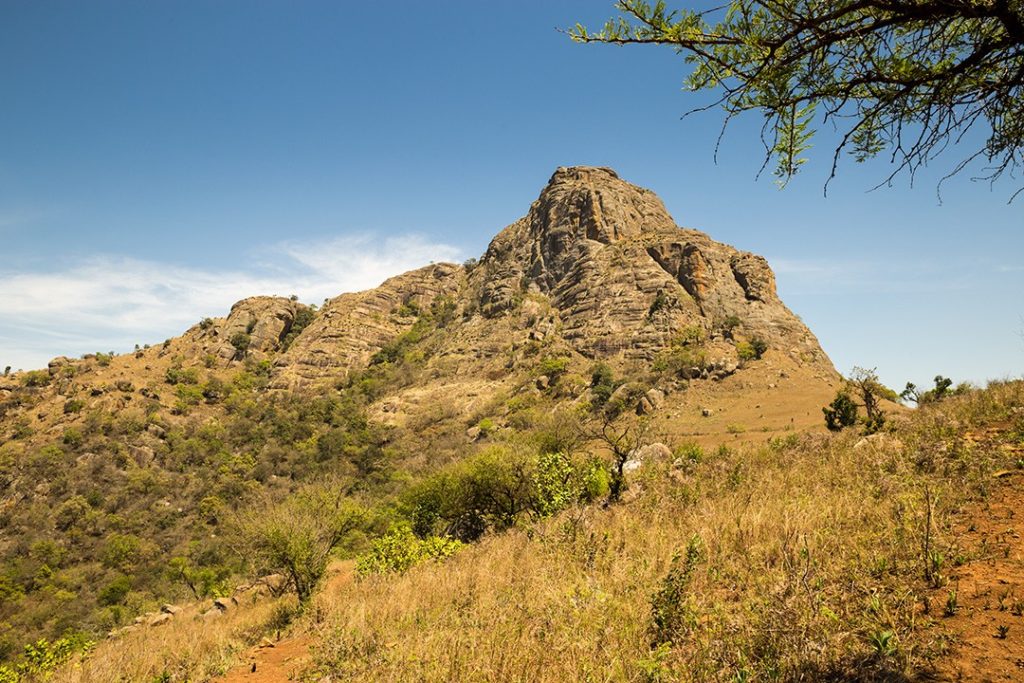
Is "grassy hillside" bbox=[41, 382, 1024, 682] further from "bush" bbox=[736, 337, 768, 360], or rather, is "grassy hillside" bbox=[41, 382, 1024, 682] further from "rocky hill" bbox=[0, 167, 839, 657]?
"bush" bbox=[736, 337, 768, 360]

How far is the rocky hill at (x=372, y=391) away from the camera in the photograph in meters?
41.7

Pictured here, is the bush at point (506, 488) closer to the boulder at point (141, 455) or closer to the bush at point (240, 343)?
the boulder at point (141, 455)

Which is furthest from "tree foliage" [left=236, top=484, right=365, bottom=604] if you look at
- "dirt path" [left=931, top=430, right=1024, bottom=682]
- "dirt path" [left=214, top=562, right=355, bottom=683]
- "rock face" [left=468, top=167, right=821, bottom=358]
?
"rock face" [left=468, top=167, right=821, bottom=358]

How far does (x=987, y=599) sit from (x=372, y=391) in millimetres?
82379

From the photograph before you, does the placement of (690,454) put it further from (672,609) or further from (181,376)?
(181,376)

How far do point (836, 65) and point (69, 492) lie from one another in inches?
2874

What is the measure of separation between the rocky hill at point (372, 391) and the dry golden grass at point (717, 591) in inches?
1212

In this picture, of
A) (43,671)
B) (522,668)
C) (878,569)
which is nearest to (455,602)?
(522,668)

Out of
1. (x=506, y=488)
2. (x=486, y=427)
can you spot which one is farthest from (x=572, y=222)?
(x=506, y=488)

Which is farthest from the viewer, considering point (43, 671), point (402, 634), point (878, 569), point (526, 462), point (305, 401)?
point (305, 401)

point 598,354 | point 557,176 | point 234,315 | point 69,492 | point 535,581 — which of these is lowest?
point 69,492

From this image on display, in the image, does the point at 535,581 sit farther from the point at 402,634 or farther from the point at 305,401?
the point at 305,401

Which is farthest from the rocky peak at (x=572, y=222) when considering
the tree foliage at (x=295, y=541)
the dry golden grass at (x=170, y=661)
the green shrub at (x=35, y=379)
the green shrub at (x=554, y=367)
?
the dry golden grass at (x=170, y=661)

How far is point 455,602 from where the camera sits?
607 cm
